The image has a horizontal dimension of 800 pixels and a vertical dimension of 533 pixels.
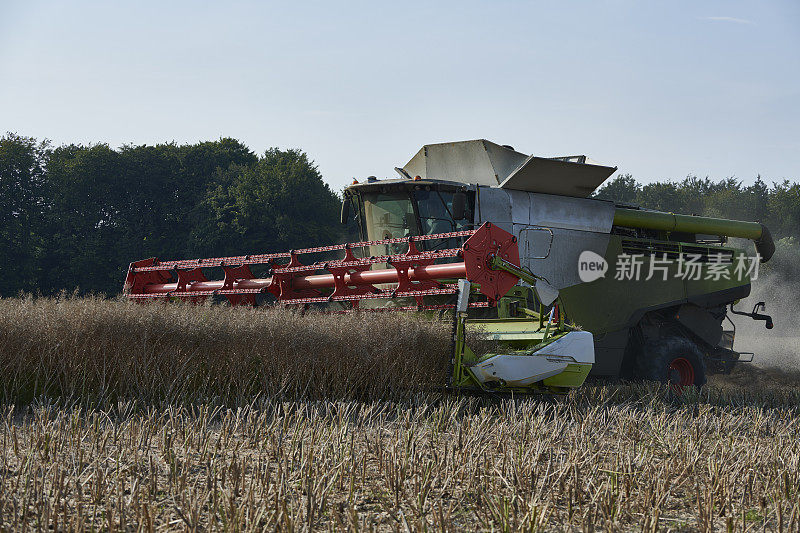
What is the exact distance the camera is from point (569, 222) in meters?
7.33

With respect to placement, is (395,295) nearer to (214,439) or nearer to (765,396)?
(214,439)

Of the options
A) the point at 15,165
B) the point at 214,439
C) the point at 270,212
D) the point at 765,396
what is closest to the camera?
the point at 214,439

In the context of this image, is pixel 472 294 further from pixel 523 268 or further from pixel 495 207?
pixel 495 207

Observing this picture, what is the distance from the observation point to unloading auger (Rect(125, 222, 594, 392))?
15.5 ft

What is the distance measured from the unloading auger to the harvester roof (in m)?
1.13

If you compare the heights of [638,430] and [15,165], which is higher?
[15,165]

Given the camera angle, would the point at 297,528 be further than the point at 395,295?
No

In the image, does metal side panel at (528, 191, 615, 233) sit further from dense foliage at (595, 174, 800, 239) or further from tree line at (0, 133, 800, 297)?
dense foliage at (595, 174, 800, 239)

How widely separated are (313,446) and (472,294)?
8.90 ft

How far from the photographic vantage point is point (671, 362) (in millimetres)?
7402

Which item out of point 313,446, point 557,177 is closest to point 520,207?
point 557,177

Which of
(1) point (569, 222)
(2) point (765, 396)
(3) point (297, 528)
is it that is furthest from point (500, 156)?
(3) point (297, 528)

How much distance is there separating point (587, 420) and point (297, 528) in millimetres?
2368

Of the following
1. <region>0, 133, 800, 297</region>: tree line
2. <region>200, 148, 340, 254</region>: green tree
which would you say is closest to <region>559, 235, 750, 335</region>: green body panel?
<region>0, 133, 800, 297</region>: tree line
